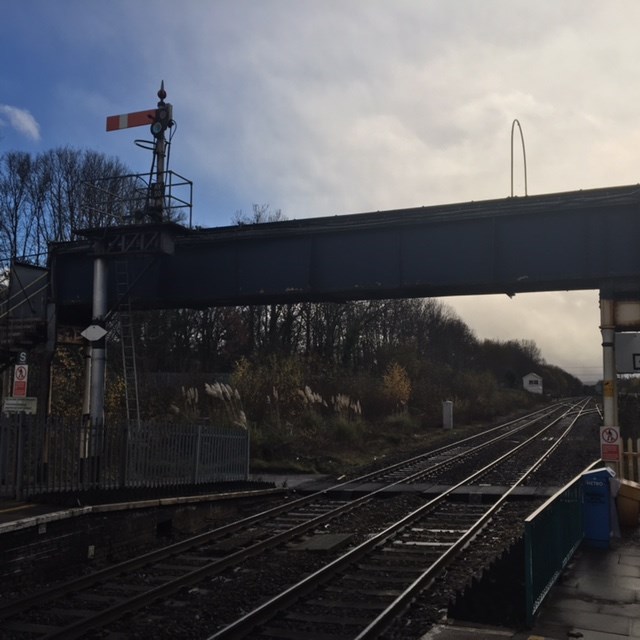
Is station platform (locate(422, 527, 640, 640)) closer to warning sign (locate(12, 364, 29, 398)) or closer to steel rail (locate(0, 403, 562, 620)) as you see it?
steel rail (locate(0, 403, 562, 620))

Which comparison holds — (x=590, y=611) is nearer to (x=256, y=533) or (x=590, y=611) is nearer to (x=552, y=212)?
(x=256, y=533)

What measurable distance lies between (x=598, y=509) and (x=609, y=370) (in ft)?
11.7

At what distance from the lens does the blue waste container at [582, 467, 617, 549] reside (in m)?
10.6

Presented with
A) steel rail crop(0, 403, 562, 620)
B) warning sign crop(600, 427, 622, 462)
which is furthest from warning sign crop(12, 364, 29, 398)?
warning sign crop(600, 427, 622, 462)

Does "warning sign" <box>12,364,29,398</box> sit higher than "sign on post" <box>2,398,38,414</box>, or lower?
higher

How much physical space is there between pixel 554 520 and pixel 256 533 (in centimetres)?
632

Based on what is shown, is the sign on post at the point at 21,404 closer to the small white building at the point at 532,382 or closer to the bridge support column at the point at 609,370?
the bridge support column at the point at 609,370

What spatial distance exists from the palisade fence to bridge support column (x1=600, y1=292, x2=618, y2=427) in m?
8.88

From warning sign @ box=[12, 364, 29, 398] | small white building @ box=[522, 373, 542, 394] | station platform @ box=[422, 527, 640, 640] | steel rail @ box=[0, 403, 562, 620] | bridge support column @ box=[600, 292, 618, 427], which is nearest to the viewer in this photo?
station platform @ box=[422, 527, 640, 640]

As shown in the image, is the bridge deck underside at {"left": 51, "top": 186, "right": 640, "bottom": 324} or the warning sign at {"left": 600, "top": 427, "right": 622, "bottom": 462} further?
the bridge deck underside at {"left": 51, "top": 186, "right": 640, "bottom": 324}

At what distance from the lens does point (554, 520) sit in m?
8.38

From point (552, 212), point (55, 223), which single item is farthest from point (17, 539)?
point (55, 223)

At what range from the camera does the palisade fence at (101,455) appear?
446 inches

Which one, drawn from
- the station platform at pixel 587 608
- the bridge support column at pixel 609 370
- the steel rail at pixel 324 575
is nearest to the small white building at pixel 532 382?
the steel rail at pixel 324 575
